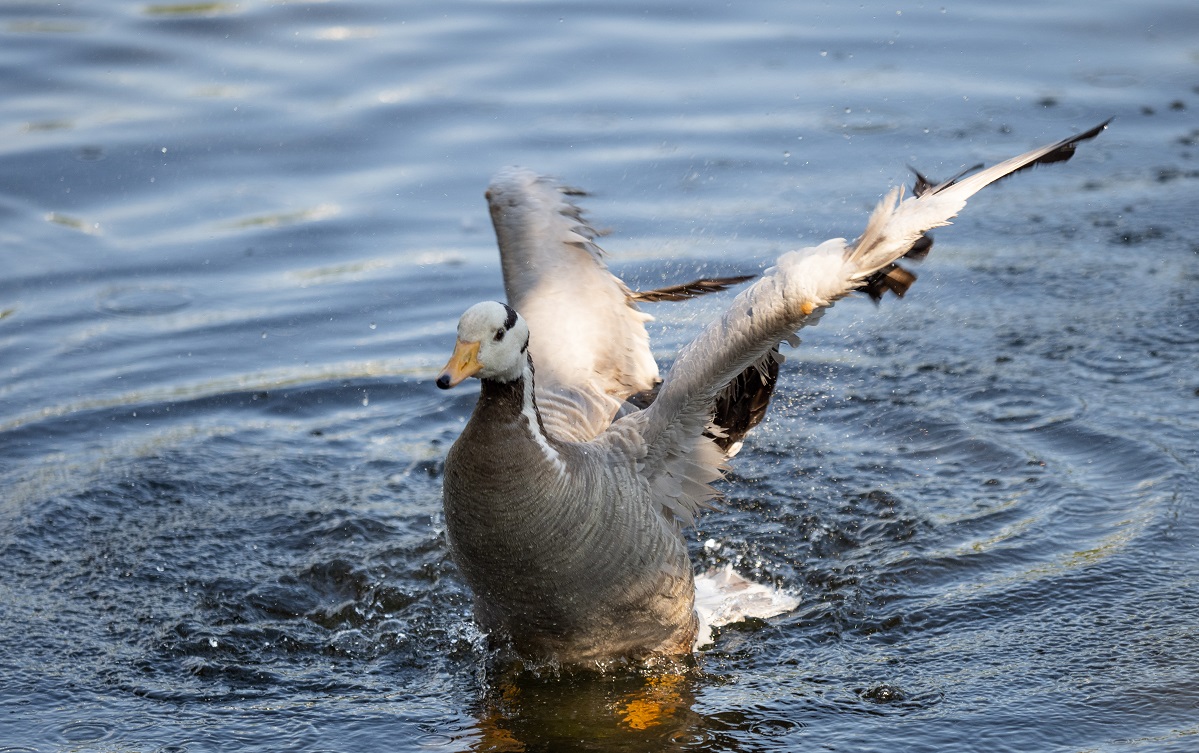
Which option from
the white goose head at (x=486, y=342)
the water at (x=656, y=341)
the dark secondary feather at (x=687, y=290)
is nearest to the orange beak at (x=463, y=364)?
the white goose head at (x=486, y=342)

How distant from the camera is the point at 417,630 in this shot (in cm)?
662

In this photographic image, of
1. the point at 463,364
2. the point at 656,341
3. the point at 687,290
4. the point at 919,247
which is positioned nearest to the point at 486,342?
the point at 463,364

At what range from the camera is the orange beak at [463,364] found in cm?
518

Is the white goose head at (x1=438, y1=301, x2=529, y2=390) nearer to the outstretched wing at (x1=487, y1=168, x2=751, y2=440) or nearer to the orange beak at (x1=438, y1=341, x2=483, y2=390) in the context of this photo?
the orange beak at (x1=438, y1=341, x2=483, y2=390)

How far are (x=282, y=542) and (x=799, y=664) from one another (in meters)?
2.81

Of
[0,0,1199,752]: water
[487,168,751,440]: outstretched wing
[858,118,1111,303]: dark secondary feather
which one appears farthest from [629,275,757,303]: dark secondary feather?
[858,118,1111,303]: dark secondary feather

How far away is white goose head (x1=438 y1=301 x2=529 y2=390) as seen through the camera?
5297 mm

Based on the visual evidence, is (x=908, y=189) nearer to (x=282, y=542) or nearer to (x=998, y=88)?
(x=998, y=88)

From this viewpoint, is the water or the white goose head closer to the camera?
the white goose head

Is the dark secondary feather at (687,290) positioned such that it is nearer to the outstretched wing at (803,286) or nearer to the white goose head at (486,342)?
the outstretched wing at (803,286)

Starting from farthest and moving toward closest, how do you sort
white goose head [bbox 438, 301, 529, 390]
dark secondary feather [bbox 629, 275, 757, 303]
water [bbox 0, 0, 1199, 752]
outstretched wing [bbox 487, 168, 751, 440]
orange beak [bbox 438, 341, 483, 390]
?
outstretched wing [bbox 487, 168, 751, 440], dark secondary feather [bbox 629, 275, 757, 303], water [bbox 0, 0, 1199, 752], white goose head [bbox 438, 301, 529, 390], orange beak [bbox 438, 341, 483, 390]

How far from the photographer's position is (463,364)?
17.3 ft

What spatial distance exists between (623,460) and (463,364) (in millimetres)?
1167

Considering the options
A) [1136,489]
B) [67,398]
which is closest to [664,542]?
[1136,489]
